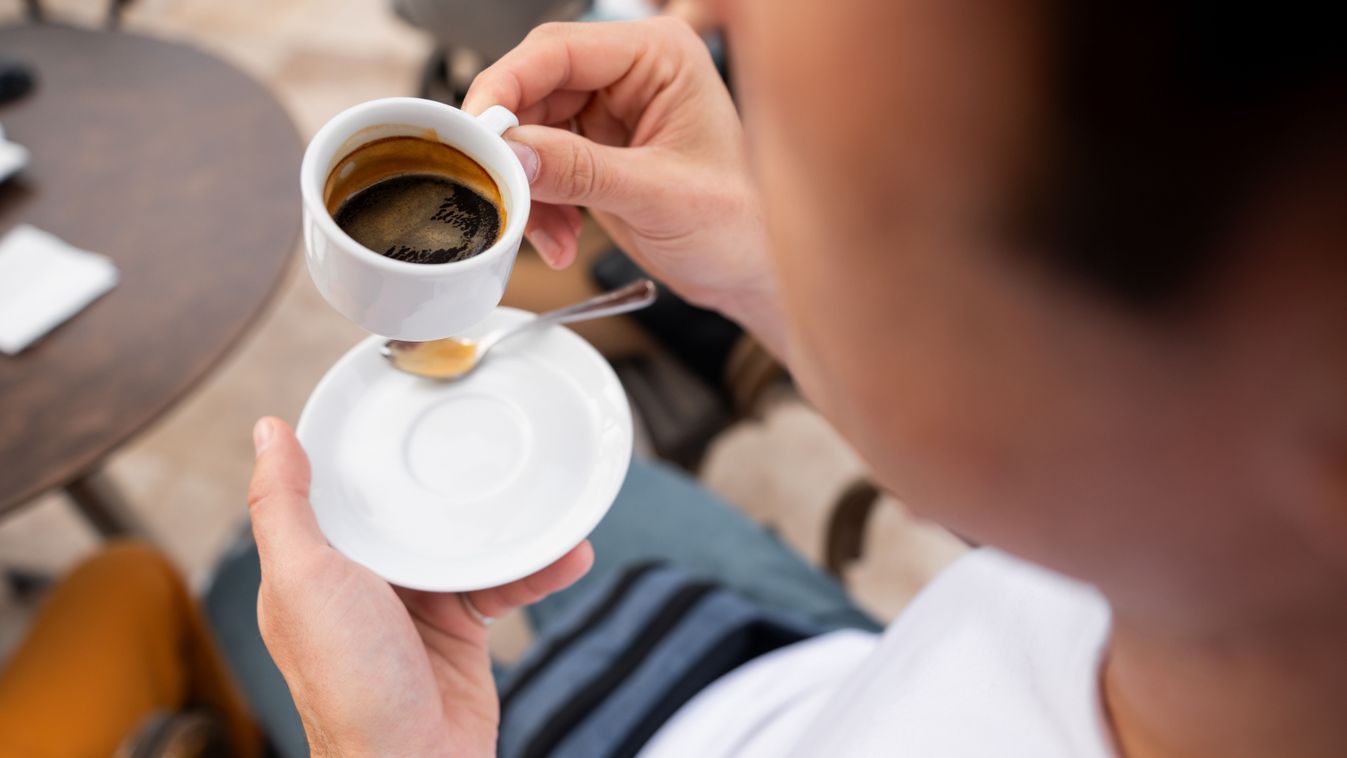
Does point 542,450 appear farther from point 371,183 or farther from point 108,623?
point 108,623

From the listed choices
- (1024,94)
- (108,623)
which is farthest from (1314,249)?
(108,623)

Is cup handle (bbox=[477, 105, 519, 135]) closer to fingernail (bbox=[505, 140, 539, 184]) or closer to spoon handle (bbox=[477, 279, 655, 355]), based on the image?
fingernail (bbox=[505, 140, 539, 184])

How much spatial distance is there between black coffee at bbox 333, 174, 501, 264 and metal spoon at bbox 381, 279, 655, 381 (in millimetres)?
109

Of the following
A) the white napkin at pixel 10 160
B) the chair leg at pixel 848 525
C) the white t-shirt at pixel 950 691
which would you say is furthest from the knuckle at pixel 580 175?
the white napkin at pixel 10 160

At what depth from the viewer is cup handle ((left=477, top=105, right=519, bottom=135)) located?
0.64 m

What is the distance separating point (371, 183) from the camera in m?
0.68

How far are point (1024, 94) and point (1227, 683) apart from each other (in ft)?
1.10

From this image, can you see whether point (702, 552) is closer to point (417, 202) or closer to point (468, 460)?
point (468, 460)

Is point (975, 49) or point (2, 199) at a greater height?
point (975, 49)

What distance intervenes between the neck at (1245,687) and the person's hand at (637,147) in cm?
40

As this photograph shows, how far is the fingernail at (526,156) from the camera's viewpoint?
672 mm

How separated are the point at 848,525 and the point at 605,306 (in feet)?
2.70

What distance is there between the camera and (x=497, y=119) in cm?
65

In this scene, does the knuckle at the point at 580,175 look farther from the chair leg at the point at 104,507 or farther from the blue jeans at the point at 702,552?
the chair leg at the point at 104,507
